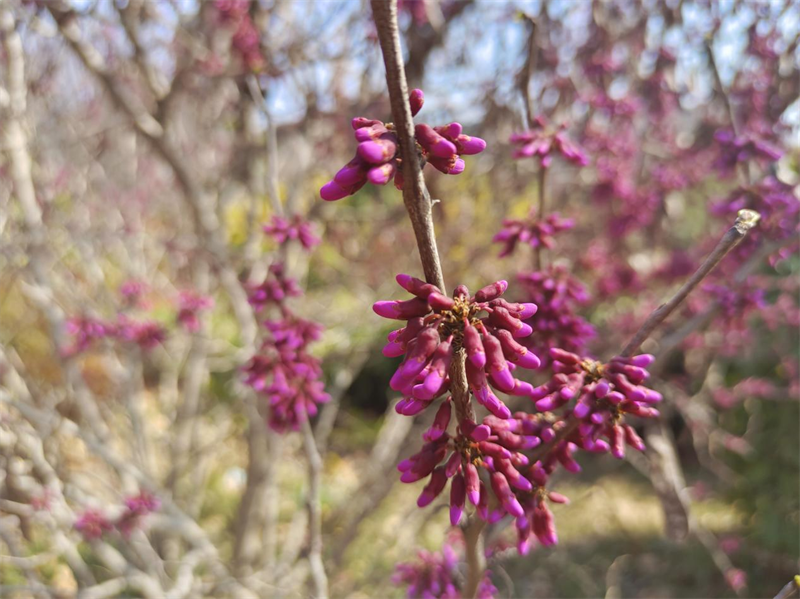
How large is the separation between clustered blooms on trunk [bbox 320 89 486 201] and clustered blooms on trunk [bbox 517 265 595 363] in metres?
0.85

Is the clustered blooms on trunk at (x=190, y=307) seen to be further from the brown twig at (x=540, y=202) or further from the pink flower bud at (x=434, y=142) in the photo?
the pink flower bud at (x=434, y=142)

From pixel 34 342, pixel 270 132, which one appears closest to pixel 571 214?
pixel 270 132

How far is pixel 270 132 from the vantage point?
294cm

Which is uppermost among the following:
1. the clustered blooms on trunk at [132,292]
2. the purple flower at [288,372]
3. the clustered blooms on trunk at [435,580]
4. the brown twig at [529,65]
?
the brown twig at [529,65]

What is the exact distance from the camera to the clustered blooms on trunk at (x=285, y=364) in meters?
2.04

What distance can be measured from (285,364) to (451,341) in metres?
1.14

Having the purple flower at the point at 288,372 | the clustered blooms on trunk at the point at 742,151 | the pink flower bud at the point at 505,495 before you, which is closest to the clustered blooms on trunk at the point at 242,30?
the purple flower at the point at 288,372

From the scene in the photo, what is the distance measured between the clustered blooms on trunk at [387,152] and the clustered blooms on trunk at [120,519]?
2.75 meters

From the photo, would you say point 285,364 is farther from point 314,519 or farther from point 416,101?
point 416,101

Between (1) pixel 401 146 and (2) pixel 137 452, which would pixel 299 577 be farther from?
(1) pixel 401 146

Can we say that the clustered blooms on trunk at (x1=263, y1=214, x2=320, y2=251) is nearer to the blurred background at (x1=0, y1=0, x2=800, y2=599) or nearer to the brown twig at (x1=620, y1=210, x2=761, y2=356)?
the blurred background at (x1=0, y1=0, x2=800, y2=599)

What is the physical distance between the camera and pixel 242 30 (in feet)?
11.7

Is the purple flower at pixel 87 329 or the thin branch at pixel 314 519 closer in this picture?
the thin branch at pixel 314 519

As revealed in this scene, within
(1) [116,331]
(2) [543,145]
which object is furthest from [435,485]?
(1) [116,331]
